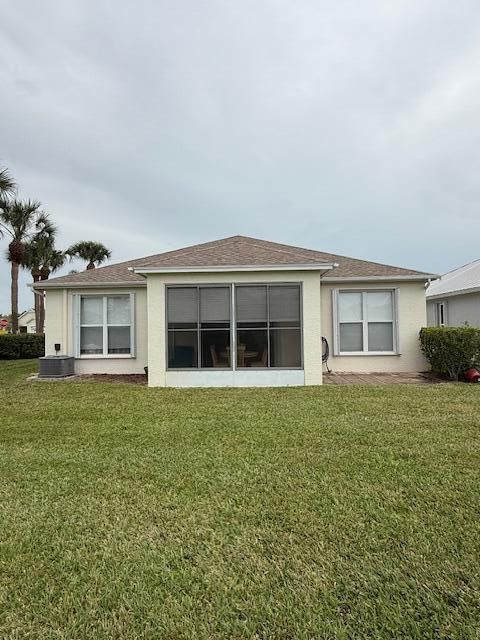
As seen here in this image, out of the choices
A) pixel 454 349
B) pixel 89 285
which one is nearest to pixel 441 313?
pixel 454 349

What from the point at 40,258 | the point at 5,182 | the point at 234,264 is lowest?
the point at 234,264

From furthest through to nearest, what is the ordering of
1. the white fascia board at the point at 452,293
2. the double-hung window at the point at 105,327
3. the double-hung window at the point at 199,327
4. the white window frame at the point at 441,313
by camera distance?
the white window frame at the point at 441,313
the white fascia board at the point at 452,293
the double-hung window at the point at 105,327
the double-hung window at the point at 199,327

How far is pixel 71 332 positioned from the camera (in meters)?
12.4

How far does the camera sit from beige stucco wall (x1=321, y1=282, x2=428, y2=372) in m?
11.9

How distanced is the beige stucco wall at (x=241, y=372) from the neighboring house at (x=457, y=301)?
6.78 m

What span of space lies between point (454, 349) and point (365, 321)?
8.54 feet

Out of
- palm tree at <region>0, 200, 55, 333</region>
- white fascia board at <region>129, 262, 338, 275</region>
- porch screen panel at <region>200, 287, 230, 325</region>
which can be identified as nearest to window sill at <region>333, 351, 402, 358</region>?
white fascia board at <region>129, 262, 338, 275</region>

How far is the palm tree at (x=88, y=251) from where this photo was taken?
95.1 feet

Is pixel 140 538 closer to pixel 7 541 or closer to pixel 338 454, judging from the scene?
pixel 7 541

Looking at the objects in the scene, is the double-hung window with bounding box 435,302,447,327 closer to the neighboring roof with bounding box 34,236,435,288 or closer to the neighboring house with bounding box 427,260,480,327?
the neighboring house with bounding box 427,260,480,327

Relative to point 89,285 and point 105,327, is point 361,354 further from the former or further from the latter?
point 89,285

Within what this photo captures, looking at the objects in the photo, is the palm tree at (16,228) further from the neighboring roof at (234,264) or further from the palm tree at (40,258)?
the neighboring roof at (234,264)

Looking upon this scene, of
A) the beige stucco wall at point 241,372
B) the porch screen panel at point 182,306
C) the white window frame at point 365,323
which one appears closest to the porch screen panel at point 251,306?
the beige stucco wall at point 241,372

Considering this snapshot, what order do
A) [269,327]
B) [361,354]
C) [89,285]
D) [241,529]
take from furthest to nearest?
[89,285] < [361,354] < [269,327] < [241,529]
